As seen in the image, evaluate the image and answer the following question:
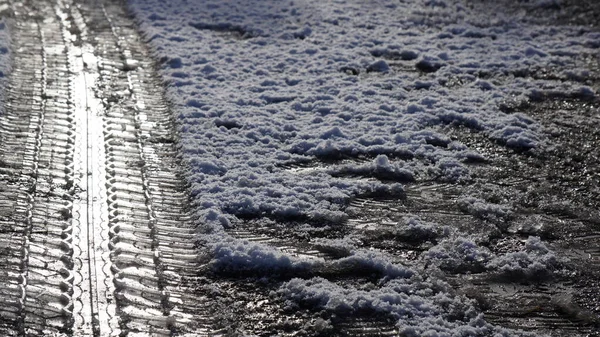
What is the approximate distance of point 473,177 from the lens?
224 inches

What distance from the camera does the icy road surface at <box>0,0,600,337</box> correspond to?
421 cm

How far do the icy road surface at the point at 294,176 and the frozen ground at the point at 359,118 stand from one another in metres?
0.02

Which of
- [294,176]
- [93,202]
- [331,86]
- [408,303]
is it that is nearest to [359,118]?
[331,86]

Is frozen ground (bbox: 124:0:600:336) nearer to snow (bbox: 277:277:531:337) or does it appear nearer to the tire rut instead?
snow (bbox: 277:277:531:337)

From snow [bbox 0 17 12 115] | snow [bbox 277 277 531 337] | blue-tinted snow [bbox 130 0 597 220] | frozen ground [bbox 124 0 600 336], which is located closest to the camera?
snow [bbox 277 277 531 337]

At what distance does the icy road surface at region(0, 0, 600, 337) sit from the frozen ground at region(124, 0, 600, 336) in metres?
0.02

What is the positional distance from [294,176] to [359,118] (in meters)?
1.23

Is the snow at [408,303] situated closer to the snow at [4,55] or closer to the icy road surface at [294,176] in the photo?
the icy road surface at [294,176]

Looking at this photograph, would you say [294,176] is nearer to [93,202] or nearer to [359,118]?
[359,118]

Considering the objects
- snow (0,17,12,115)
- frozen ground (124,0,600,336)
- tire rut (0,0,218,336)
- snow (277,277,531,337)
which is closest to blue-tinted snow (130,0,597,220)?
frozen ground (124,0,600,336)

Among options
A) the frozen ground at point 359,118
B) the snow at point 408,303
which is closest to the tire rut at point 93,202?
the frozen ground at point 359,118

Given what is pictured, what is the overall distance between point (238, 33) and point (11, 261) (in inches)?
186

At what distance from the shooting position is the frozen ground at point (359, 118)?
4.52 metres

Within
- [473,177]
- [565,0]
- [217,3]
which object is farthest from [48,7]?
[565,0]
